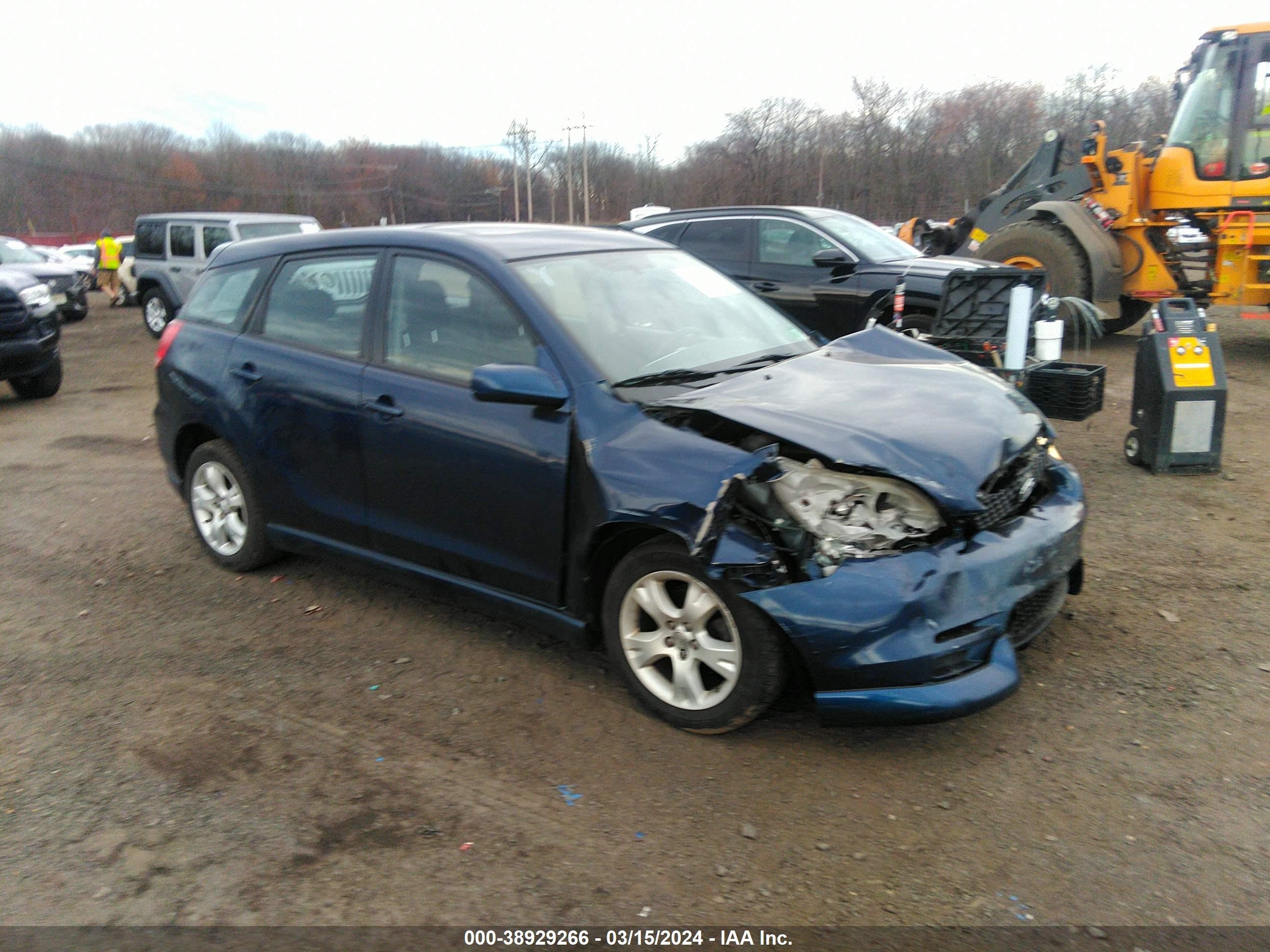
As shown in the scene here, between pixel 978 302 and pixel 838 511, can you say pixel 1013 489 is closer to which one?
pixel 838 511

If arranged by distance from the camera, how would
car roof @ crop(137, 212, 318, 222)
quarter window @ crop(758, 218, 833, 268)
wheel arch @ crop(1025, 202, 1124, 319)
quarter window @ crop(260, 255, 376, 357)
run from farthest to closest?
1. car roof @ crop(137, 212, 318, 222)
2. wheel arch @ crop(1025, 202, 1124, 319)
3. quarter window @ crop(758, 218, 833, 268)
4. quarter window @ crop(260, 255, 376, 357)

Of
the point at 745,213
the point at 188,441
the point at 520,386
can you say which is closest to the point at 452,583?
the point at 520,386

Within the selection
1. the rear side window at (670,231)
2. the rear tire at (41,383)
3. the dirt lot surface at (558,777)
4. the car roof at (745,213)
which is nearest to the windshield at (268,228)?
the rear tire at (41,383)

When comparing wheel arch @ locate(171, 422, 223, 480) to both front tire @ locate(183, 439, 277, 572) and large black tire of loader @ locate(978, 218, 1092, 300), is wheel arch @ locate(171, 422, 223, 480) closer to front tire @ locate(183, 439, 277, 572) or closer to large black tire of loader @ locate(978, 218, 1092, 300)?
front tire @ locate(183, 439, 277, 572)

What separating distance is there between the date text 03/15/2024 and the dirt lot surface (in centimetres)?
4

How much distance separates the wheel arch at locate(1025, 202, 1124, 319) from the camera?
471 inches

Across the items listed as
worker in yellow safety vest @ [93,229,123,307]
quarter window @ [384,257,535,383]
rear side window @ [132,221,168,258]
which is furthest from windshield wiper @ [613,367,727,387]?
worker in yellow safety vest @ [93,229,123,307]

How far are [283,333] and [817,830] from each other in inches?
135

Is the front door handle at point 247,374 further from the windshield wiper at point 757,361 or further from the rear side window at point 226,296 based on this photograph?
the windshield wiper at point 757,361

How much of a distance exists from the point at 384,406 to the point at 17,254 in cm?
1919

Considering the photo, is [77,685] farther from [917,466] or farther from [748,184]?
[748,184]

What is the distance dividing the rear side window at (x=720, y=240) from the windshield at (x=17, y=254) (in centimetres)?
1468

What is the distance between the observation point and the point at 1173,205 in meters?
11.8

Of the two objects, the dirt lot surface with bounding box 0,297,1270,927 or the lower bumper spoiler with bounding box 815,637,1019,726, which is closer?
the dirt lot surface with bounding box 0,297,1270,927
